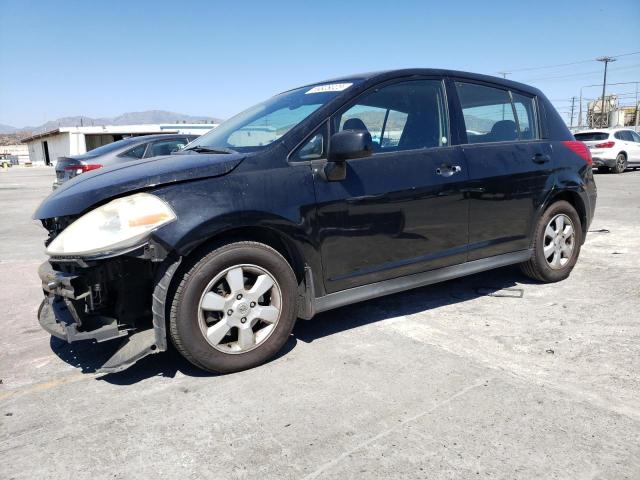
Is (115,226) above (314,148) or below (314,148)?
below

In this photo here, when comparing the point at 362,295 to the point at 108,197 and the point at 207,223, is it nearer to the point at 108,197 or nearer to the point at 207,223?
the point at 207,223

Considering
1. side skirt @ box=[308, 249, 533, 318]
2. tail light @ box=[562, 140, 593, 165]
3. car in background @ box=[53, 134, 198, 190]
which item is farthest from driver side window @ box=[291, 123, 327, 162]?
car in background @ box=[53, 134, 198, 190]

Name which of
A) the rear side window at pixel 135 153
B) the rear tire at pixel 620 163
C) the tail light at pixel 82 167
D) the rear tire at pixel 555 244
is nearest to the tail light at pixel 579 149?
the rear tire at pixel 555 244

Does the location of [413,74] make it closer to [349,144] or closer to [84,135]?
[349,144]

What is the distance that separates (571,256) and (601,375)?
217cm

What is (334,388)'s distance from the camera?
284cm

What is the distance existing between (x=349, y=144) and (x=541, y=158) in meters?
2.18

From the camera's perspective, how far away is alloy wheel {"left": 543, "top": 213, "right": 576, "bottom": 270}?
464 cm

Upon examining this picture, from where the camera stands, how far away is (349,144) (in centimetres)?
312

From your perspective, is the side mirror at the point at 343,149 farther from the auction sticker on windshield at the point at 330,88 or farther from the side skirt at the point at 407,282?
the side skirt at the point at 407,282

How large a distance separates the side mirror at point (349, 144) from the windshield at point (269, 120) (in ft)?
1.20

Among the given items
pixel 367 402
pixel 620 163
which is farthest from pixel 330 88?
pixel 620 163

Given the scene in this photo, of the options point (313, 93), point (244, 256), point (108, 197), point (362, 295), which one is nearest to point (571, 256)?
point (362, 295)

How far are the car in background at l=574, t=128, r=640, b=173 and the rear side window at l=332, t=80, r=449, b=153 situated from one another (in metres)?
16.9
